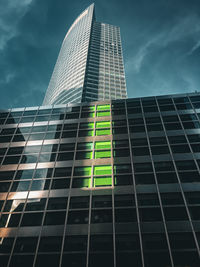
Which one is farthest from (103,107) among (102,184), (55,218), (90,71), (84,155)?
(90,71)

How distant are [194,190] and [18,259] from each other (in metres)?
18.8

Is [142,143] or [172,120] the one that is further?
[172,120]

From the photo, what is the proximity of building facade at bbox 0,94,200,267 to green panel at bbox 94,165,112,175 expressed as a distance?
142 mm

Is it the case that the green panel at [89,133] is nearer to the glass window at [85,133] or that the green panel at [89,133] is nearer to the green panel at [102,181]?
the glass window at [85,133]

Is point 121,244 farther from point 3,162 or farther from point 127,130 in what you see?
point 3,162

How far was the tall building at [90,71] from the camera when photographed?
61.7m

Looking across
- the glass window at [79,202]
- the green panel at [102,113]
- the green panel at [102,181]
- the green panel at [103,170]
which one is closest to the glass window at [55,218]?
the glass window at [79,202]

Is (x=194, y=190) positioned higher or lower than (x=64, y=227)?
higher

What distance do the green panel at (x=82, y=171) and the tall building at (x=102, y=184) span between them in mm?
131

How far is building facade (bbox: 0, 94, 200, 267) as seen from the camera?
48.0 feet

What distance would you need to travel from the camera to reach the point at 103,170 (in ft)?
67.2

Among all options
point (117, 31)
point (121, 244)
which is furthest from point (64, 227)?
point (117, 31)

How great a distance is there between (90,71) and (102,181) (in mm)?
59370

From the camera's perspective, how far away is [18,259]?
1458 centimetres
